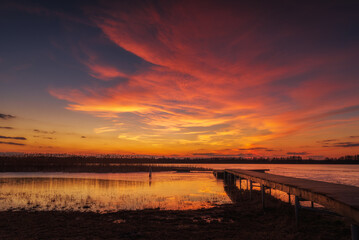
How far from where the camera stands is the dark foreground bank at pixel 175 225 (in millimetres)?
10523

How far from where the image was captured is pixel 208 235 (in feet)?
35.0

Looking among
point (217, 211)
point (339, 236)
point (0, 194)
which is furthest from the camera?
point (0, 194)

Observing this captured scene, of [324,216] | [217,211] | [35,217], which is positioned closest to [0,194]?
[35,217]

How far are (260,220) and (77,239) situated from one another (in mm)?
Result: 8637

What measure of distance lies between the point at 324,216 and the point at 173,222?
7433 millimetres

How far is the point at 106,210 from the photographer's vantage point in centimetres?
1655

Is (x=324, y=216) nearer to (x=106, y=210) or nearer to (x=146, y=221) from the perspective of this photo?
(x=146, y=221)

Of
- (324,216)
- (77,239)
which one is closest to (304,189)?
(324,216)

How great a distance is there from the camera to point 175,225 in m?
12.4

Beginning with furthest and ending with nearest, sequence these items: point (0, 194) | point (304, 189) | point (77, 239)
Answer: point (0, 194) → point (304, 189) → point (77, 239)

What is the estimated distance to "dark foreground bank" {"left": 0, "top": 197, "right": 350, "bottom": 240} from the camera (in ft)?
34.5

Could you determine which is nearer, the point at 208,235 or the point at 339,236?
the point at 339,236

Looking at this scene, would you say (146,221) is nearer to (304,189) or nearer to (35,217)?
(35,217)

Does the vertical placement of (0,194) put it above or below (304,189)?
below
